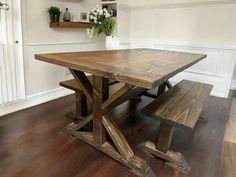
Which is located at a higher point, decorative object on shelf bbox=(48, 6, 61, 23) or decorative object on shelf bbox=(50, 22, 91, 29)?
decorative object on shelf bbox=(48, 6, 61, 23)

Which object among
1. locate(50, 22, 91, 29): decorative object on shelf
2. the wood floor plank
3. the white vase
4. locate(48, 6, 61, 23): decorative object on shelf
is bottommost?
the wood floor plank

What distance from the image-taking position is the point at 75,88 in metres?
1.99

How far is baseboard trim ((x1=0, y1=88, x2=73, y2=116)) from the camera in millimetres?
2273

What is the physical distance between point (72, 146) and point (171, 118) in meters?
0.90

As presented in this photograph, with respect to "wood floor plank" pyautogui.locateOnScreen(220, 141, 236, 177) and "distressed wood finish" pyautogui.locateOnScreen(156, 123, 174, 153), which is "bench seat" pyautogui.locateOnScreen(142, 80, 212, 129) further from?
"wood floor plank" pyautogui.locateOnScreen(220, 141, 236, 177)

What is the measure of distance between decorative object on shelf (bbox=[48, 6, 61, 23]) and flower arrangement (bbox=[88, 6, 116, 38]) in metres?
0.57

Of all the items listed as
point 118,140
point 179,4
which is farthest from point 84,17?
point 118,140

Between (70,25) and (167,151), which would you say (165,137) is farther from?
(70,25)

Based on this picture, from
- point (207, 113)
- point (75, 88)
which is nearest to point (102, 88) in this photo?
point (75, 88)

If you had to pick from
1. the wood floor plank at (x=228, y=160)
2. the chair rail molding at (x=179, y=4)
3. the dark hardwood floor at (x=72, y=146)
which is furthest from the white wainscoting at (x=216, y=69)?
the wood floor plank at (x=228, y=160)

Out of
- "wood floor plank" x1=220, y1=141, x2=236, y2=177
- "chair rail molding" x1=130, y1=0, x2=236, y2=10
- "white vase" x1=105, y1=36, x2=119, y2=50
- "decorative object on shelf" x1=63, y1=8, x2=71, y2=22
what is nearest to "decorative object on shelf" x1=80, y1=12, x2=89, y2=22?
"decorative object on shelf" x1=63, y1=8, x2=71, y2=22

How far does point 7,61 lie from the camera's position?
2127 mm

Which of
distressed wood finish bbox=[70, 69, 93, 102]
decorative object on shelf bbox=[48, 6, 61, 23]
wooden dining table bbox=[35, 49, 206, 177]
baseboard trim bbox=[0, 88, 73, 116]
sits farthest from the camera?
decorative object on shelf bbox=[48, 6, 61, 23]

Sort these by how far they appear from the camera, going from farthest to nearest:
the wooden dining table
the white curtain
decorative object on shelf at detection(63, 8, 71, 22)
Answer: decorative object on shelf at detection(63, 8, 71, 22) < the white curtain < the wooden dining table
